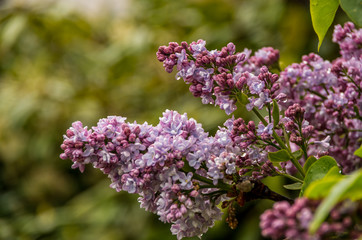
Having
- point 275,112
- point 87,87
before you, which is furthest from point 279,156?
point 87,87

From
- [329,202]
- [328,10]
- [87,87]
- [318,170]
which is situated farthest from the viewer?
[87,87]

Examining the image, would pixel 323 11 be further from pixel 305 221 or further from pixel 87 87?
pixel 87 87

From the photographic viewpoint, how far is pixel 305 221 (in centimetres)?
31

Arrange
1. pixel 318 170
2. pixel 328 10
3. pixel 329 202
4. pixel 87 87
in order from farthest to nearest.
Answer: pixel 87 87 → pixel 328 10 → pixel 318 170 → pixel 329 202

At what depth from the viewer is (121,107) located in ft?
6.81

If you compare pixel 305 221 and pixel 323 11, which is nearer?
pixel 305 221

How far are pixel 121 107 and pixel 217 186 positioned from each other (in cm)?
159

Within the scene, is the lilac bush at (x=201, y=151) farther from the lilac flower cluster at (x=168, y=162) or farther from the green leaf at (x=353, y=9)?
the green leaf at (x=353, y=9)

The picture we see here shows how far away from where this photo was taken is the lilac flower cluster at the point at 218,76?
53 centimetres

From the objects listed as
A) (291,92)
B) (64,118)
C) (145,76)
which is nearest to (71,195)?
(64,118)

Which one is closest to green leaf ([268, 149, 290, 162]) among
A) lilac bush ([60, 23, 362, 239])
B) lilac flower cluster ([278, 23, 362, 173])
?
lilac bush ([60, 23, 362, 239])

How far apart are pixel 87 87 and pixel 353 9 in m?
1.64

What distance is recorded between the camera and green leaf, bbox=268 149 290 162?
1.65ft

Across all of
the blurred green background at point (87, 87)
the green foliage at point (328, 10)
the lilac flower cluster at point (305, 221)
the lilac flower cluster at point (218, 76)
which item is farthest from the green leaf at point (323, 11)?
the blurred green background at point (87, 87)
